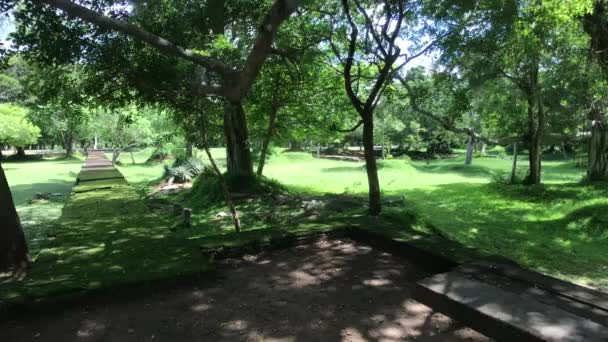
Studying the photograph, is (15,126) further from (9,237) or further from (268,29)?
(268,29)

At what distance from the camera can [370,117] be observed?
6051 millimetres

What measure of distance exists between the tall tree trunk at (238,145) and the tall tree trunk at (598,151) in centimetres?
1094

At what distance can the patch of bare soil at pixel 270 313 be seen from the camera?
2672 mm

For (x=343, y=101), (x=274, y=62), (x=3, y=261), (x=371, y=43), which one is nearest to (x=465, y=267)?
(x=3, y=261)

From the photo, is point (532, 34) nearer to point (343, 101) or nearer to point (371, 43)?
point (371, 43)

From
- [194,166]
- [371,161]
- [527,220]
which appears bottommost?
[527,220]

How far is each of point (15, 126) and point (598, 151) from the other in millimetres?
32039

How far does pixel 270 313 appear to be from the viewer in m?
3.01

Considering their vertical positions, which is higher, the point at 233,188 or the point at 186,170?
the point at 186,170

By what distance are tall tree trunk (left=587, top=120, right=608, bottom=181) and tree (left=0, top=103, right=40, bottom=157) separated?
2992 cm

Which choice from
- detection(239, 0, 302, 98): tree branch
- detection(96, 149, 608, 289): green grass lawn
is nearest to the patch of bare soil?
detection(239, 0, 302, 98): tree branch

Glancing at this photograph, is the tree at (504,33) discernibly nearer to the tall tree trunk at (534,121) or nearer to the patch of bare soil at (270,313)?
the tall tree trunk at (534,121)

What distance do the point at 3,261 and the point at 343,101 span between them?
1039cm

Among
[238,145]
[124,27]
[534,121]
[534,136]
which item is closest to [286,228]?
[124,27]
